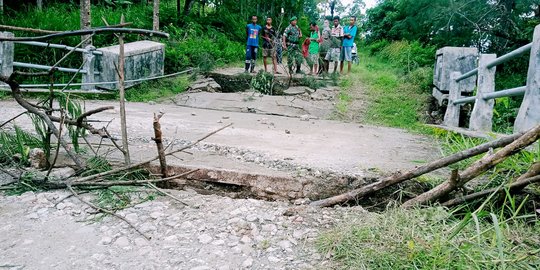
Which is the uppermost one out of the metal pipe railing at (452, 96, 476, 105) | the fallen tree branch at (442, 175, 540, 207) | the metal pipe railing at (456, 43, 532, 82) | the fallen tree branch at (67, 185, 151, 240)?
the metal pipe railing at (456, 43, 532, 82)

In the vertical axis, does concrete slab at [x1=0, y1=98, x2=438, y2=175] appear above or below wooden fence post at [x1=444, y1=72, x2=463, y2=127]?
below

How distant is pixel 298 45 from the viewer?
33.3 ft

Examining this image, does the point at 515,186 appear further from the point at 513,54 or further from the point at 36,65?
the point at 36,65

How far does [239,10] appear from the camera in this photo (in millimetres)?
16859

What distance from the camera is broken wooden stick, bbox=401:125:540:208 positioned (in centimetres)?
209

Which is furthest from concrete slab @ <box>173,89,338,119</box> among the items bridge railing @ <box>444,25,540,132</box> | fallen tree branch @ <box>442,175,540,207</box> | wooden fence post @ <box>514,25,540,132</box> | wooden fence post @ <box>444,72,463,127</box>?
fallen tree branch @ <box>442,175,540,207</box>

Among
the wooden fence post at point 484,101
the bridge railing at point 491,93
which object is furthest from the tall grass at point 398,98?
the wooden fence post at point 484,101

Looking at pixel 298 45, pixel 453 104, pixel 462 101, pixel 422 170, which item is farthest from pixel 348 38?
pixel 422 170

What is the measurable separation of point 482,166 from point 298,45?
8.34 meters

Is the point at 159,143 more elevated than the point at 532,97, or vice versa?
the point at 532,97

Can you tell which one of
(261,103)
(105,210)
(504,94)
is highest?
(504,94)

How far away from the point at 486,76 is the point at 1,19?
31.9ft

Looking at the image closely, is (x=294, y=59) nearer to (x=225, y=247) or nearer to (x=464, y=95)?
(x=464, y=95)

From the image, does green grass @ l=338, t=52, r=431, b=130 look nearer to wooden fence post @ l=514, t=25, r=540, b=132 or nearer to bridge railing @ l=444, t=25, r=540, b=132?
bridge railing @ l=444, t=25, r=540, b=132
